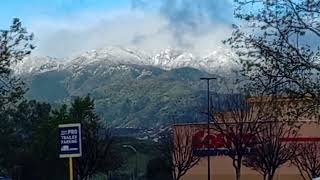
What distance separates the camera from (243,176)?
79.3 meters

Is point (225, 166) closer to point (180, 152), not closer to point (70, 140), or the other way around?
point (180, 152)

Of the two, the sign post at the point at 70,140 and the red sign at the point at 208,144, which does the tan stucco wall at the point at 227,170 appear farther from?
the sign post at the point at 70,140

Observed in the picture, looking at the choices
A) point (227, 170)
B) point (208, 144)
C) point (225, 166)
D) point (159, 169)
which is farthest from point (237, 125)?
point (159, 169)

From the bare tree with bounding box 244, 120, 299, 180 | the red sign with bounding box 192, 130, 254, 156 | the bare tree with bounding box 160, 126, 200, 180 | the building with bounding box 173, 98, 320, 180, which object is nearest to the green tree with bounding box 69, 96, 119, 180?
the bare tree with bounding box 160, 126, 200, 180

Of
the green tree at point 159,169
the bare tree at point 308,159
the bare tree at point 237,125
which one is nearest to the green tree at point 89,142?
the bare tree at point 237,125

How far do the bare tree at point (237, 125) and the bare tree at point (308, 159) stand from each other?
591cm

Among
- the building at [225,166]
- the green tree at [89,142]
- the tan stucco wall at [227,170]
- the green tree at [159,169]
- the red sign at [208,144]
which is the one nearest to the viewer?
the green tree at [89,142]

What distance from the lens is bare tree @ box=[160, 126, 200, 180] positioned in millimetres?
74500

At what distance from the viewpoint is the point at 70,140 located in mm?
20156

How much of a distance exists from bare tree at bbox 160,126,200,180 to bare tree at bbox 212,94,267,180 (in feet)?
23.4

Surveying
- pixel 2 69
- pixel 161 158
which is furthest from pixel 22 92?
pixel 161 158

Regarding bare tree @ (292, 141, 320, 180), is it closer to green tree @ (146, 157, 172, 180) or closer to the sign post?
green tree @ (146, 157, 172, 180)

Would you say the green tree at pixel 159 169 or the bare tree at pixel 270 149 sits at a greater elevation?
the bare tree at pixel 270 149

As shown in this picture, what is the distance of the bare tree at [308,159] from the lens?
67125 millimetres
